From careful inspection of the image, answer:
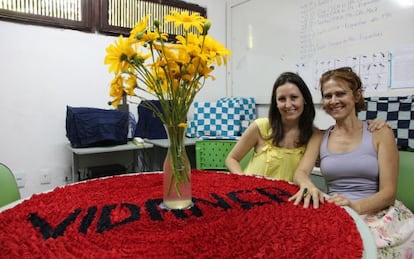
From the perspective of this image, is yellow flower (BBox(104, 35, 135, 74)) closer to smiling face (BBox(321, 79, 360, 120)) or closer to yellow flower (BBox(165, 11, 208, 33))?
yellow flower (BBox(165, 11, 208, 33))

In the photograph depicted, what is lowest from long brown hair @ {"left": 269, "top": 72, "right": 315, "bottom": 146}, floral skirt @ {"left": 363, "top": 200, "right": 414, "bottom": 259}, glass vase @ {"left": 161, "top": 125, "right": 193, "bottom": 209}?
floral skirt @ {"left": 363, "top": 200, "right": 414, "bottom": 259}

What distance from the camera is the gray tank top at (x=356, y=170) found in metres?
1.35

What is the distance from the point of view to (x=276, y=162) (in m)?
1.60

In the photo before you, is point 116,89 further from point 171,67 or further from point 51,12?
point 51,12

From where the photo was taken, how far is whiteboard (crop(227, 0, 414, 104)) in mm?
2197

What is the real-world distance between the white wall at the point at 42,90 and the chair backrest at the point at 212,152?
1041 mm

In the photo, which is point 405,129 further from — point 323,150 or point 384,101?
point 323,150

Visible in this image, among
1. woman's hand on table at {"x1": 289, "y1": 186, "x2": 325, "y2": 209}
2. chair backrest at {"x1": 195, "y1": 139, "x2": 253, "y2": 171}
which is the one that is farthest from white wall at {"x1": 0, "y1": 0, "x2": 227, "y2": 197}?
woman's hand on table at {"x1": 289, "y1": 186, "x2": 325, "y2": 209}

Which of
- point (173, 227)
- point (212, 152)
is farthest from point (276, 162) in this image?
point (212, 152)

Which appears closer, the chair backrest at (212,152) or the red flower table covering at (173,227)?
the red flower table covering at (173,227)

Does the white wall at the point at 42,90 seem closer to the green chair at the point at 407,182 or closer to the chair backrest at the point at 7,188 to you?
the chair backrest at the point at 7,188

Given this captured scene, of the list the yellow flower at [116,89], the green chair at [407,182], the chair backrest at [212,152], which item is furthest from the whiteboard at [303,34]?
the yellow flower at [116,89]

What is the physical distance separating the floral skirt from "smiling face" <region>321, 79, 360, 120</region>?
0.45 m

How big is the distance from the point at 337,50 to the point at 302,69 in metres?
0.36
